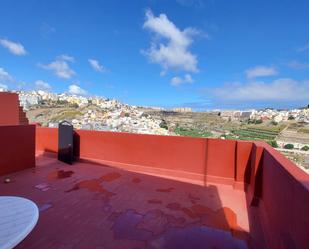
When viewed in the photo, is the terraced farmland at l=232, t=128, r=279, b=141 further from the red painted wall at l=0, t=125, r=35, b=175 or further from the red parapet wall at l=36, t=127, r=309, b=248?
the red painted wall at l=0, t=125, r=35, b=175

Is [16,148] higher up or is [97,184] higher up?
[16,148]

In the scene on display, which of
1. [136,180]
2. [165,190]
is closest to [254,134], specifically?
[136,180]

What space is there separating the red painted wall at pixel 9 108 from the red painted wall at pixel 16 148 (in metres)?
2.76

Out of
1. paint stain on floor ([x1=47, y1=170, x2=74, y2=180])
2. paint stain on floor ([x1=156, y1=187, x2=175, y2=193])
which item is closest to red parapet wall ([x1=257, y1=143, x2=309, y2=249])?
paint stain on floor ([x1=156, y1=187, x2=175, y2=193])

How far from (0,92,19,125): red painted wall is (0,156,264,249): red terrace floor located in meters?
3.27

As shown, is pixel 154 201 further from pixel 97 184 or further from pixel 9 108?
pixel 9 108

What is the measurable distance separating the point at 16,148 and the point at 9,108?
3252 millimetres

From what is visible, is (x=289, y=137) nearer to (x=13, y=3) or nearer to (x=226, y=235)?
(x=226, y=235)

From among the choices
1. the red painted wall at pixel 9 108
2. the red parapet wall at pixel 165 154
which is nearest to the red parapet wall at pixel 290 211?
the red parapet wall at pixel 165 154

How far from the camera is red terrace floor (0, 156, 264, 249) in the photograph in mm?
2582

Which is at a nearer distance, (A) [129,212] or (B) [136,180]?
(A) [129,212]

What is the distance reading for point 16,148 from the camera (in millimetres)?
5176

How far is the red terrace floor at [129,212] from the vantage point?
8.47 feet

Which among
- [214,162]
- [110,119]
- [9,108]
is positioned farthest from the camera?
[110,119]
